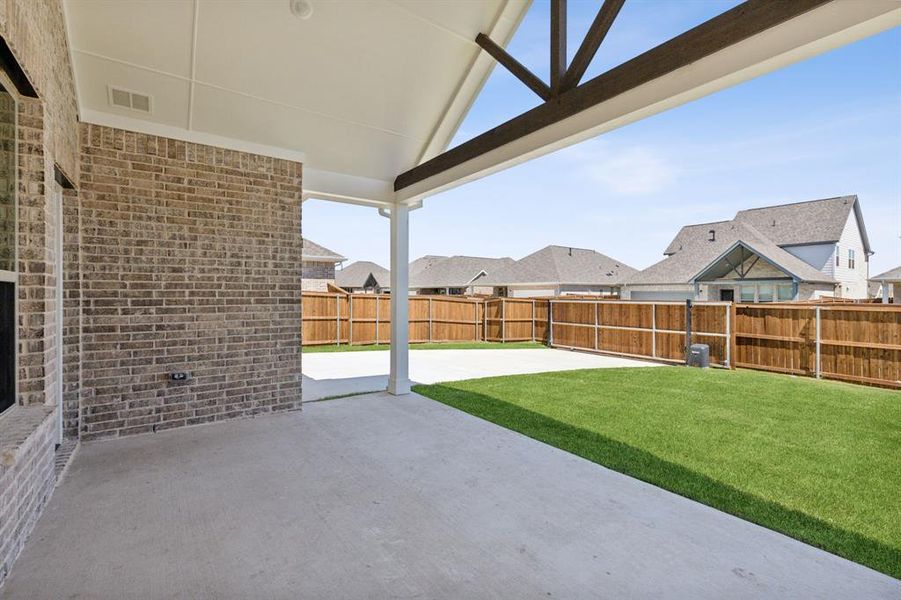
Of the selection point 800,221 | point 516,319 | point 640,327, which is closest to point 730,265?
point 800,221

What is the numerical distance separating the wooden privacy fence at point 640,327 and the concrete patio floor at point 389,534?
8.31m

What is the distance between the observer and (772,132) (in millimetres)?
13531

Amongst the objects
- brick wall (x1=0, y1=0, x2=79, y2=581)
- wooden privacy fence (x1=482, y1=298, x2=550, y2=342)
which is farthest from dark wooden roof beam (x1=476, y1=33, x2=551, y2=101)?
wooden privacy fence (x1=482, y1=298, x2=550, y2=342)

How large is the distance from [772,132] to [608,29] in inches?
533

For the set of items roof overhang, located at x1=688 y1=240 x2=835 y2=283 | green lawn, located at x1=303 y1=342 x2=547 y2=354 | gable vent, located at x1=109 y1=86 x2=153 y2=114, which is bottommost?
green lawn, located at x1=303 y1=342 x2=547 y2=354

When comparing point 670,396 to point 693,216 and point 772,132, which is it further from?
point 693,216

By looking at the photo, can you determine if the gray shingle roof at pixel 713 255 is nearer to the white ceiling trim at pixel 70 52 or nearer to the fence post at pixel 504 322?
the fence post at pixel 504 322

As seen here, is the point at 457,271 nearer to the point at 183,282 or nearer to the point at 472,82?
the point at 472,82

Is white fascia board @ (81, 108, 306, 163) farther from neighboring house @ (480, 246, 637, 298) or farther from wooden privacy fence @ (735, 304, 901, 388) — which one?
neighboring house @ (480, 246, 637, 298)

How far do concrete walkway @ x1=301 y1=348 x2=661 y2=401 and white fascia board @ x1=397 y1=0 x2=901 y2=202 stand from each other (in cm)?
531

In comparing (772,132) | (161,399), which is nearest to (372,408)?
(161,399)

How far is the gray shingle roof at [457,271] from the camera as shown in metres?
35.4

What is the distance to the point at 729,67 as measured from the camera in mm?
2846

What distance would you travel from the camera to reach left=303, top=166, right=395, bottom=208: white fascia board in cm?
643
